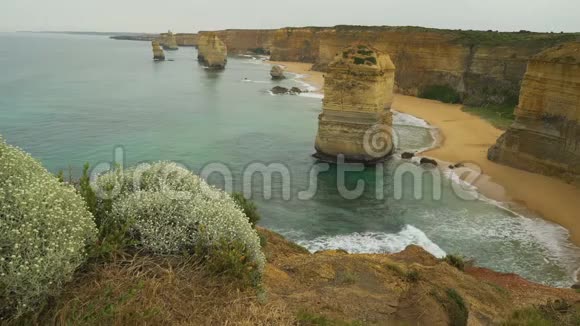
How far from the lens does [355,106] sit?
24.9 meters

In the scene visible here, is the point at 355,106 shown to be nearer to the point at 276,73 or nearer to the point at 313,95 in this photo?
the point at 313,95

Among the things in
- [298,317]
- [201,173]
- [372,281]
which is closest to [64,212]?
[298,317]

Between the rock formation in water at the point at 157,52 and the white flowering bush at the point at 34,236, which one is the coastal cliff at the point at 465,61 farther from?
the rock formation in water at the point at 157,52

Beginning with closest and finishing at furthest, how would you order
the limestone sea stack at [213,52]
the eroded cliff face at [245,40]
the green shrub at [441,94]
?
the green shrub at [441,94]
the limestone sea stack at [213,52]
the eroded cliff face at [245,40]

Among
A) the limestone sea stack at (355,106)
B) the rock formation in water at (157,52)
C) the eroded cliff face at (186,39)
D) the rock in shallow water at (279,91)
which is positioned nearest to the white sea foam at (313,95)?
the rock in shallow water at (279,91)

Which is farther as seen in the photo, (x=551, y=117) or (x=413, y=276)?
(x=551, y=117)

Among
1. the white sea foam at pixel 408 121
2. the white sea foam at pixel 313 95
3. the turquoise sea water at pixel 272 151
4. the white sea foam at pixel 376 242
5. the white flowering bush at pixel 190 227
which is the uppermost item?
the white flowering bush at pixel 190 227

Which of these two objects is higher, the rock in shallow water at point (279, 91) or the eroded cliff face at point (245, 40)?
the eroded cliff face at point (245, 40)

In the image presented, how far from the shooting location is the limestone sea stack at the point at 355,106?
80.8 feet

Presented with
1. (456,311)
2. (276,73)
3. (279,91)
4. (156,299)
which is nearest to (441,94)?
(279,91)

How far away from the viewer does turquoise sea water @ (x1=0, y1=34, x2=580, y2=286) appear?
1641 cm

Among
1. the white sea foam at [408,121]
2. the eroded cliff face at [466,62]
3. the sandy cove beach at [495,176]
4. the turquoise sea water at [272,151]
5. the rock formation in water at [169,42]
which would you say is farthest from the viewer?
the rock formation in water at [169,42]

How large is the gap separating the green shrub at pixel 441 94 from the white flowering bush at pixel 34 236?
4678cm

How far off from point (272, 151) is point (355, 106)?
653cm
